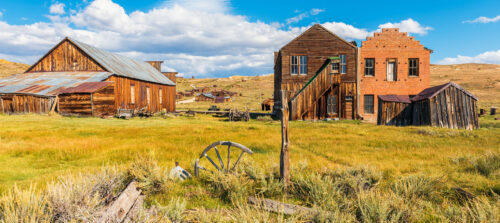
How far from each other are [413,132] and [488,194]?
1039cm

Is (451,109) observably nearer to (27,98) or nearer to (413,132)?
(413,132)

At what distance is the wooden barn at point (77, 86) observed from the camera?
76.3 feet

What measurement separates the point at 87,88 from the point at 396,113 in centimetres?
2676

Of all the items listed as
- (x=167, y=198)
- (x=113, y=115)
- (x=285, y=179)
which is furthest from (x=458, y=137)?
(x=113, y=115)

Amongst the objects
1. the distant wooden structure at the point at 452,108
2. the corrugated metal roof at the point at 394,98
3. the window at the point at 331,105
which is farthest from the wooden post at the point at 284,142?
the window at the point at 331,105

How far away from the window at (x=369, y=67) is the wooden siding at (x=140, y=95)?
24.6m

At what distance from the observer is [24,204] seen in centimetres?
352

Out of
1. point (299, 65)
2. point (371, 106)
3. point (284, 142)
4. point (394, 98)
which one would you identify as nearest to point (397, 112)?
point (394, 98)

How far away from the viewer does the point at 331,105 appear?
945 inches

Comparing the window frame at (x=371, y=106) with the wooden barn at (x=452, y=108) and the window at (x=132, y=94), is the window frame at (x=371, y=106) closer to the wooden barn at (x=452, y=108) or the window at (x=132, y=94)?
the wooden barn at (x=452, y=108)

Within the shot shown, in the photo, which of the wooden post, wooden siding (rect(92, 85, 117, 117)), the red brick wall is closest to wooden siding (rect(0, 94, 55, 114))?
wooden siding (rect(92, 85, 117, 117))

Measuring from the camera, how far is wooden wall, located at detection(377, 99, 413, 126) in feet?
65.2

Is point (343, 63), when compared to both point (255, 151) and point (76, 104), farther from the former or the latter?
point (76, 104)

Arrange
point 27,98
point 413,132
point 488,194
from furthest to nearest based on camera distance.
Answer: point 27,98
point 413,132
point 488,194
